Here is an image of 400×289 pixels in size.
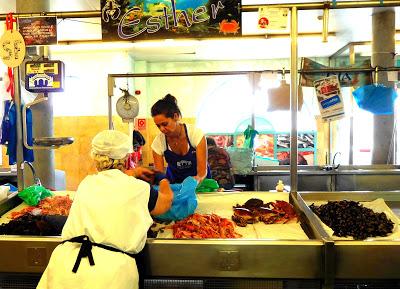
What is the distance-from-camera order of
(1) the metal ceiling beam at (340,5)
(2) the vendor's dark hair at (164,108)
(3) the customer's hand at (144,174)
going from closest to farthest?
(3) the customer's hand at (144,174) → (1) the metal ceiling beam at (340,5) → (2) the vendor's dark hair at (164,108)

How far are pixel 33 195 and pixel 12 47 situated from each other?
107cm

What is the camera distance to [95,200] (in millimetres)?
1813

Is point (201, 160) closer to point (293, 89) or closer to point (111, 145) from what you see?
point (293, 89)

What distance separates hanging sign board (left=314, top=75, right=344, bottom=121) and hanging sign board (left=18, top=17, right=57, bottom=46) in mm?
2088

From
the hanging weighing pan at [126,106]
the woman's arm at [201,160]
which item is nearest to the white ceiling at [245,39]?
the hanging weighing pan at [126,106]

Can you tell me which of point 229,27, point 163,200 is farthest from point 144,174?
point 229,27

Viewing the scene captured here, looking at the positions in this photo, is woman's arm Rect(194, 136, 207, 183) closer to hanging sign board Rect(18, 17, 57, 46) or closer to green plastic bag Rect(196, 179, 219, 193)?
green plastic bag Rect(196, 179, 219, 193)

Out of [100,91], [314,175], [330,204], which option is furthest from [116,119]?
[330,204]

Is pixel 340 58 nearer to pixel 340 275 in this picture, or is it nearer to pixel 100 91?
pixel 100 91

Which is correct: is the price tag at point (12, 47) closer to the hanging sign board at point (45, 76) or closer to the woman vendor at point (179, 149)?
the hanging sign board at point (45, 76)

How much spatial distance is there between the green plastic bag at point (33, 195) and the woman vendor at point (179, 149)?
922 mm

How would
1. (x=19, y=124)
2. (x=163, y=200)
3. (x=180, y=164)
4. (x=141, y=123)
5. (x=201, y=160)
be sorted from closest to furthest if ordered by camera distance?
(x=163, y=200) < (x=19, y=124) < (x=201, y=160) < (x=180, y=164) < (x=141, y=123)

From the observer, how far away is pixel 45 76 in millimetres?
2734

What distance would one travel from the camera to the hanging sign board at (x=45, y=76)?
108 inches
